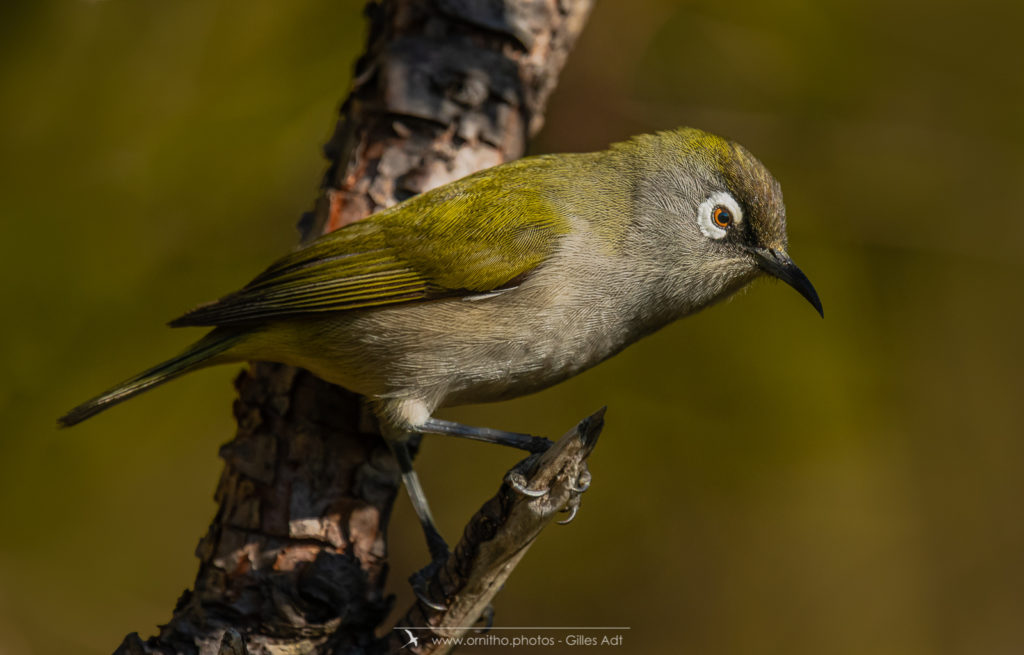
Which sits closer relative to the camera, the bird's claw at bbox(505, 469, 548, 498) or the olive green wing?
the bird's claw at bbox(505, 469, 548, 498)

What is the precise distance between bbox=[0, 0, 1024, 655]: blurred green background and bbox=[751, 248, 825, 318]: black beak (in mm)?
1028

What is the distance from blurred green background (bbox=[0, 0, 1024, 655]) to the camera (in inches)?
165

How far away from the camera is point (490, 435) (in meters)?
3.65

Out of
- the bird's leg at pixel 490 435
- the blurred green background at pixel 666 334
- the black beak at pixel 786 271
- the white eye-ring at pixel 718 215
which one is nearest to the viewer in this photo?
the bird's leg at pixel 490 435

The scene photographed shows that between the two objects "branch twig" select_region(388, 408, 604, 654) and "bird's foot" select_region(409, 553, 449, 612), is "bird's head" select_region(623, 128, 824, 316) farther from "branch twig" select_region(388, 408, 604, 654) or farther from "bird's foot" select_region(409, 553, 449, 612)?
"bird's foot" select_region(409, 553, 449, 612)

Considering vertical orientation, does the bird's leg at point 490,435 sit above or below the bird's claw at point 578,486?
above

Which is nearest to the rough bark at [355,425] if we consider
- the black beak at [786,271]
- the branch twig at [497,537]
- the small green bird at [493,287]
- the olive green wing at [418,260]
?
the branch twig at [497,537]

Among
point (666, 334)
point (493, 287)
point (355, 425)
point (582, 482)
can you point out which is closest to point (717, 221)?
point (493, 287)

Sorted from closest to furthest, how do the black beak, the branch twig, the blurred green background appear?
the branch twig < the black beak < the blurred green background

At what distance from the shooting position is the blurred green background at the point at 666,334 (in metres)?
4.19

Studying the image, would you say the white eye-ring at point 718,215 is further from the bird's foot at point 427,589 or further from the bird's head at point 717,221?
the bird's foot at point 427,589

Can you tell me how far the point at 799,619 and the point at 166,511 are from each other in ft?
11.2

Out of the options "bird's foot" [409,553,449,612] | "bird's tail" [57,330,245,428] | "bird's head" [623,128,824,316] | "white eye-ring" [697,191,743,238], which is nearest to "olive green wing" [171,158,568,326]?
"bird's tail" [57,330,245,428]

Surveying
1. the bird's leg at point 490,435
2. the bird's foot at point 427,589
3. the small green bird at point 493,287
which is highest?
the small green bird at point 493,287
